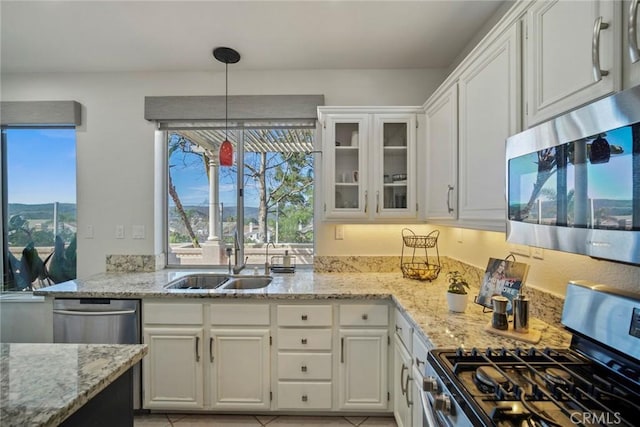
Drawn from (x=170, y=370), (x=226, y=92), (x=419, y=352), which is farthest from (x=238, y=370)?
(x=226, y=92)

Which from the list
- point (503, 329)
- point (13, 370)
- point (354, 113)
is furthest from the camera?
point (354, 113)

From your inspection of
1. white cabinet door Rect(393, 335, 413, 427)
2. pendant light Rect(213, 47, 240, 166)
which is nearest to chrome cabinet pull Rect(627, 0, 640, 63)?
white cabinet door Rect(393, 335, 413, 427)

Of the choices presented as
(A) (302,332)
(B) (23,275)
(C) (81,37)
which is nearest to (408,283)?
(A) (302,332)

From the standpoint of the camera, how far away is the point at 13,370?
937 millimetres

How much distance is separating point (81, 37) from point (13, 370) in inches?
95.6

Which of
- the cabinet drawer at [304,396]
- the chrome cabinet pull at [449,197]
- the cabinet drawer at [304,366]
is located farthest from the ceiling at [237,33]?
the cabinet drawer at [304,396]

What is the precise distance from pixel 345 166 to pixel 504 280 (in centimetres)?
138

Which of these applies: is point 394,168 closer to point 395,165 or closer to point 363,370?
point 395,165

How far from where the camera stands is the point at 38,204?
2830 mm

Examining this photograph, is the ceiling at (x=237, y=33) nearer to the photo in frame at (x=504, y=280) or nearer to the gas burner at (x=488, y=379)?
the photo in frame at (x=504, y=280)

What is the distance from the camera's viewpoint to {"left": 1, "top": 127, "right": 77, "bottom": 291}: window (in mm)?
2797

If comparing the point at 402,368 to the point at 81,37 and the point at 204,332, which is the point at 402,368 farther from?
the point at 81,37

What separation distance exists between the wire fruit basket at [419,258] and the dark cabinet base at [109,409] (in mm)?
1898

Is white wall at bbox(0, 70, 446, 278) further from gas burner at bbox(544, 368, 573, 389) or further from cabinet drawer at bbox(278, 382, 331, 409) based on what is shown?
gas burner at bbox(544, 368, 573, 389)
